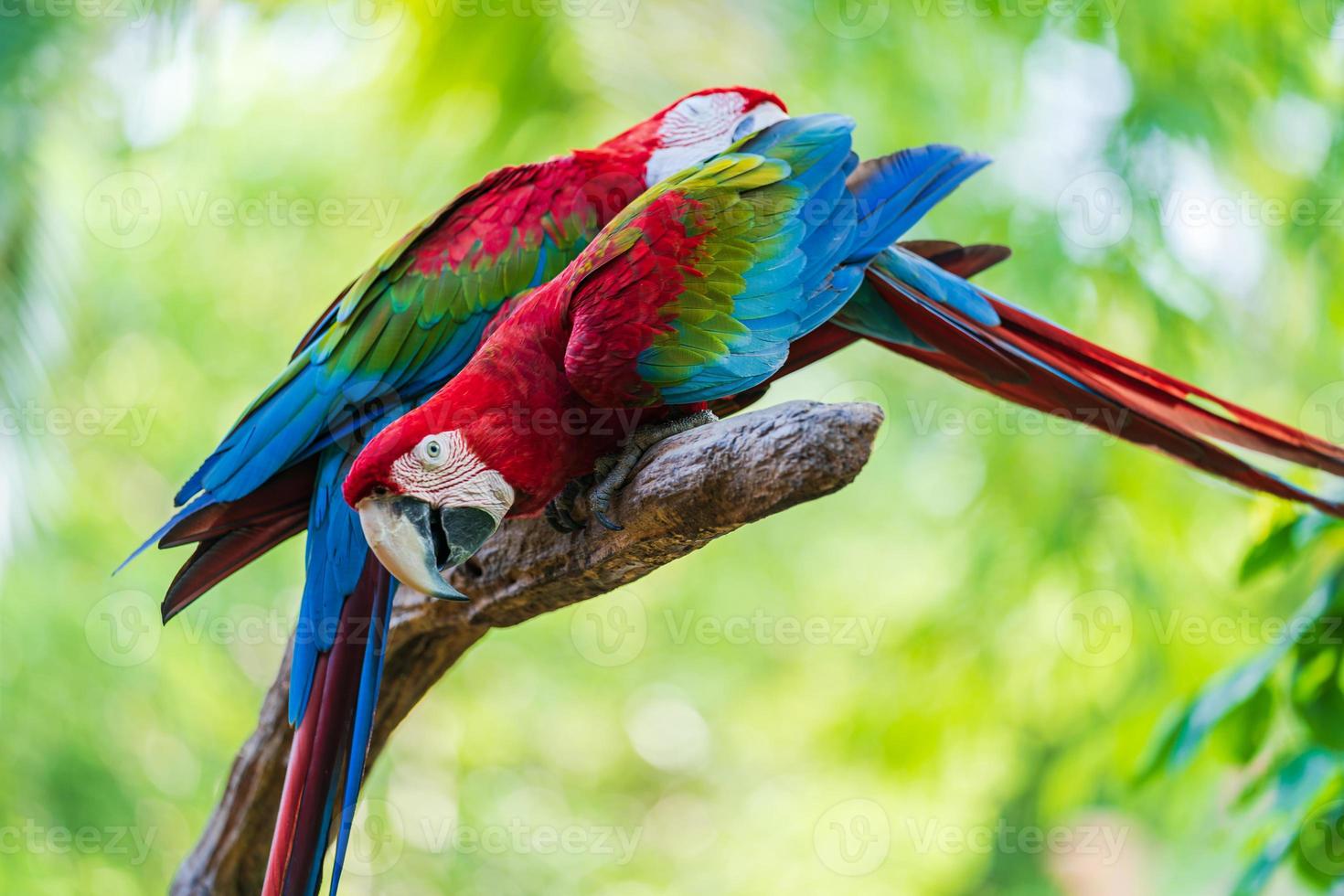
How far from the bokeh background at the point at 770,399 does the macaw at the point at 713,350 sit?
421 mm

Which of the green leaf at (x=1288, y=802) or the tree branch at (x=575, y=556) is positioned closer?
the tree branch at (x=575, y=556)

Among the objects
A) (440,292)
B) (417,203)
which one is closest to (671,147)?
(440,292)

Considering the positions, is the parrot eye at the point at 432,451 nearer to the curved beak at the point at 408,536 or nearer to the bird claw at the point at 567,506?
the curved beak at the point at 408,536

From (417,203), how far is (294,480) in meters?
2.45

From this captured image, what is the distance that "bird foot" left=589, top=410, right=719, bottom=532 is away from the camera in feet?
4.78

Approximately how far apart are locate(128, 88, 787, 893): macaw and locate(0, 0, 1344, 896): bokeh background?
4.27ft

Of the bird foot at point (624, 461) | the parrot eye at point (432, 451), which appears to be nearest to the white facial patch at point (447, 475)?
the parrot eye at point (432, 451)

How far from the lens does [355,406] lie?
179cm

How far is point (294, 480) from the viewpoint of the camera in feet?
5.90

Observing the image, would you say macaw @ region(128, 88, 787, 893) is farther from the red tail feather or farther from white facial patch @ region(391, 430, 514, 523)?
the red tail feather

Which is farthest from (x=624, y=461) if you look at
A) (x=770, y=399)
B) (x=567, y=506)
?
(x=770, y=399)

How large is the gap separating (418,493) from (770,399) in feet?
12.3

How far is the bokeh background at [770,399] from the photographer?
9.82ft

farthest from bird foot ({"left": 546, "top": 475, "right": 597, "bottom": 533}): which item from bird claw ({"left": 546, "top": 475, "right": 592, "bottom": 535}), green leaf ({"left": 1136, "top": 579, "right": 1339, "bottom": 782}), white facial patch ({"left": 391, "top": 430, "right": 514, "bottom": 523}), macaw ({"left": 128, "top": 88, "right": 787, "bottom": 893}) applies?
green leaf ({"left": 1136, "top": 579, "right": 1339, "bottom": 782})
